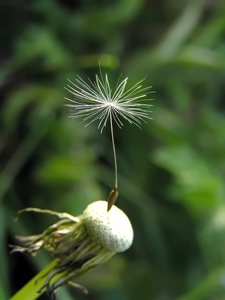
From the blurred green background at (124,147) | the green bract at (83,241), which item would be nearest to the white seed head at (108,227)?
the green bract at (83,241)

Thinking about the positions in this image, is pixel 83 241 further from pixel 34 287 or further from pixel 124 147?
pixel 124 147

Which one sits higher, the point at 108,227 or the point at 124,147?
the point at 124,147

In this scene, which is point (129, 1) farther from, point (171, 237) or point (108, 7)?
point (171, 237)

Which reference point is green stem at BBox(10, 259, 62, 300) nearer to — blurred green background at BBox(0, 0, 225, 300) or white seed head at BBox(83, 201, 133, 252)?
white seed head at BBox(83, 201, 133, 252)

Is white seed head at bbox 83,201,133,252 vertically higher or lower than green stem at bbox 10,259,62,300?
higher

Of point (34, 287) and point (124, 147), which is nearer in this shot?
point (34, 287)

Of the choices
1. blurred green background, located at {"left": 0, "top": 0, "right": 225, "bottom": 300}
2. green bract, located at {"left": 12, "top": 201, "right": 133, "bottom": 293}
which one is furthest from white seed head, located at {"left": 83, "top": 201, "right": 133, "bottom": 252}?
blurred green background, located at {"left": 0, "top": 0, "right": 225, "bottom": 300}

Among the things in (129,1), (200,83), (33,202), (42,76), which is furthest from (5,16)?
(200,83)

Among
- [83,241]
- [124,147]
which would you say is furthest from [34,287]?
[124,147]

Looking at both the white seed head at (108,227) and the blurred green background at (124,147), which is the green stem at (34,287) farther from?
the blurred green background at (124,147)
